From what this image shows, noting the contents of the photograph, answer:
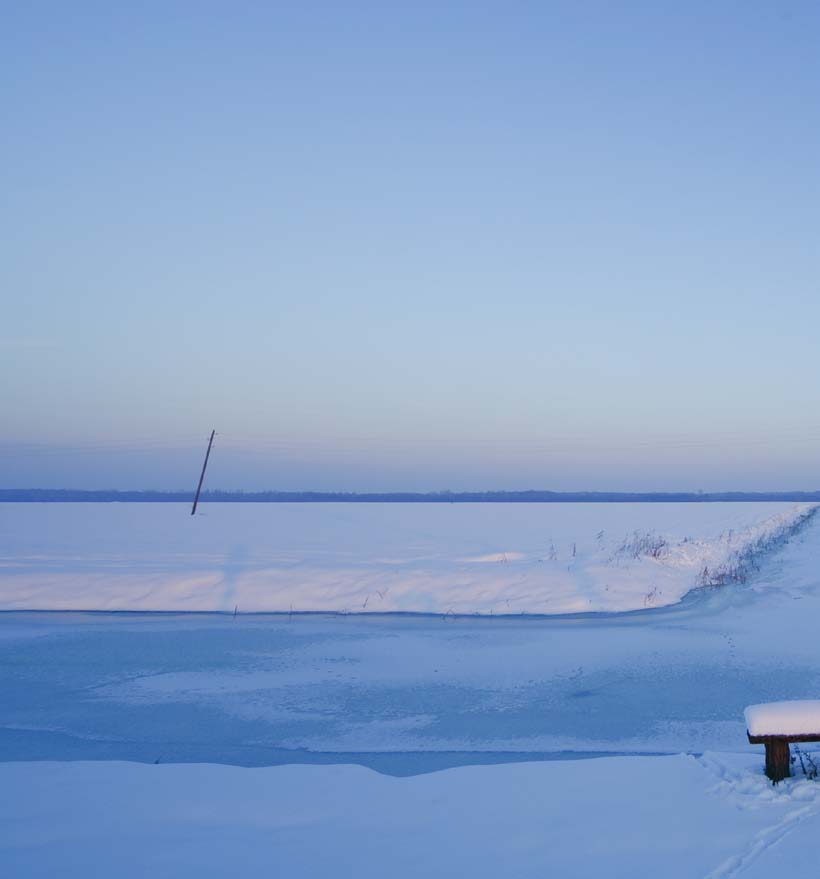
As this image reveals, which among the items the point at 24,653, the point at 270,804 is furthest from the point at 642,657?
the point at 24,653

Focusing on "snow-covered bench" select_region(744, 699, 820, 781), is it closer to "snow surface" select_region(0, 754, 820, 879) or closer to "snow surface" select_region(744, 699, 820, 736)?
Answer: "snow surface" select_region(744, 699, 820, 736)

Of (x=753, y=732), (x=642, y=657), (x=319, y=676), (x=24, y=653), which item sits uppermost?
(x=753, y=732)

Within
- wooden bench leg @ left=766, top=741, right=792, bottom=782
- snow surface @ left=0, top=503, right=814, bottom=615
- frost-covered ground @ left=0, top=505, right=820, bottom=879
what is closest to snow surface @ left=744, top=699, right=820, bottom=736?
wooden bench leg @ left=766, top=741, right=792, bottom=782

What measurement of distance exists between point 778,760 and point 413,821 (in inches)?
90.3

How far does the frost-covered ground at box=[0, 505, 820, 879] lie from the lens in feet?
13.9

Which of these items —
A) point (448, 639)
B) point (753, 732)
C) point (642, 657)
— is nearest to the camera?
point (753, 732)

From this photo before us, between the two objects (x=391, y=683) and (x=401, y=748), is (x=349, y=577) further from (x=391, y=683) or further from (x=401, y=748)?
(x=401, y=748)

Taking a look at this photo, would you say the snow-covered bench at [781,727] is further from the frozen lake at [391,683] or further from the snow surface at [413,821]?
the frozen lake at [391,683]

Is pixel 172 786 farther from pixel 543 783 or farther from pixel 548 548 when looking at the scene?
pixel 548 548

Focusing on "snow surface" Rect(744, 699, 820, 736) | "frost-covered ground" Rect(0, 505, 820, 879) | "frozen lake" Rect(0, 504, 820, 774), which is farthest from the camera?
"frozen lake" Rect(0, 504, 820, 774)

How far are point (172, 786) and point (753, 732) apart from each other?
380 cm

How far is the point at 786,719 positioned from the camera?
471cm

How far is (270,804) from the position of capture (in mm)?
4988

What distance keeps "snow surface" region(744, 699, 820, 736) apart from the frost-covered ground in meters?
0.38
